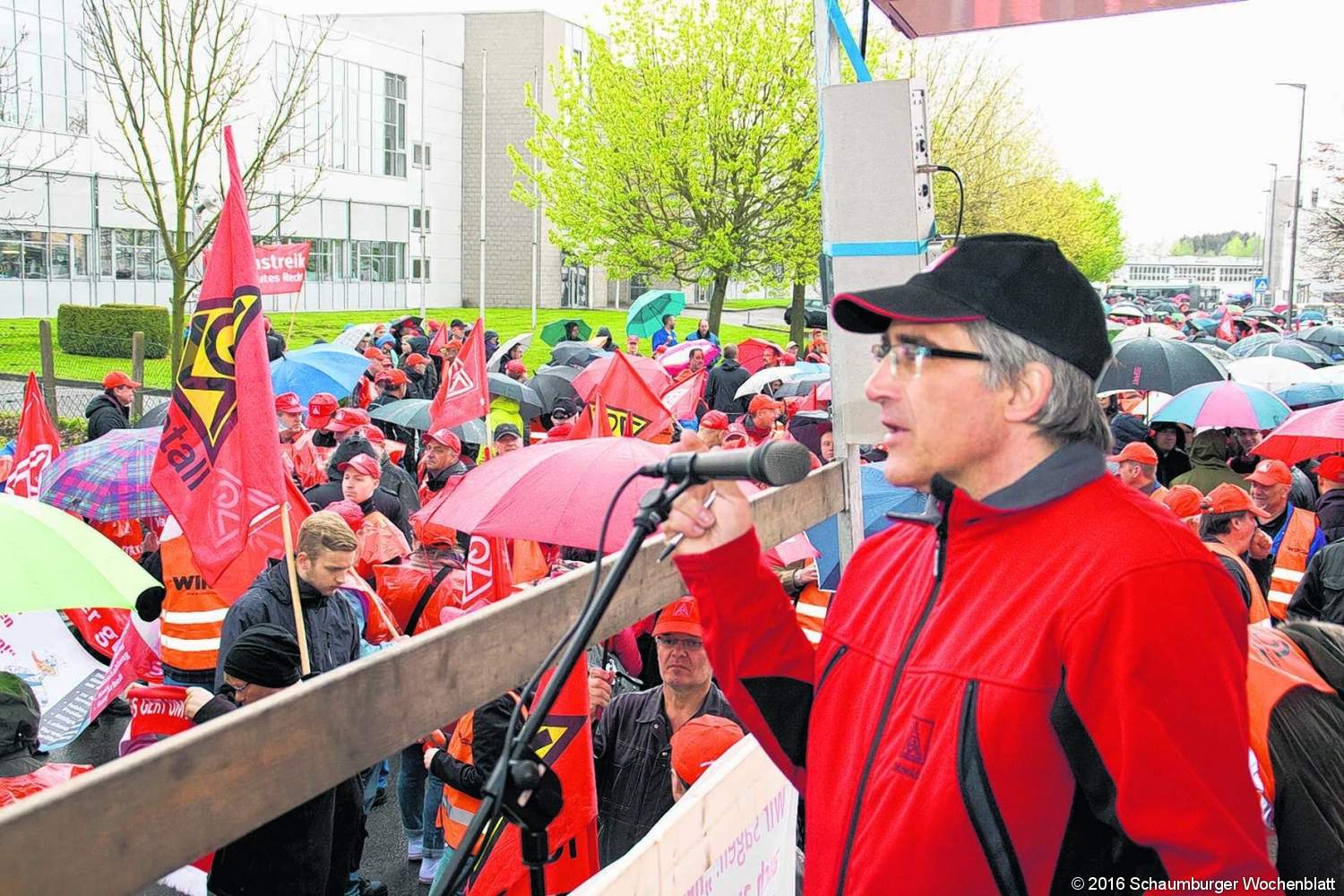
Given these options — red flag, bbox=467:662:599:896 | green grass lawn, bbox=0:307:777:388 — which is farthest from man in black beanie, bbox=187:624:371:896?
green grass lawn, bbox=0:307:777:388

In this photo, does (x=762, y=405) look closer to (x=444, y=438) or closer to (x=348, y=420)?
(x=444, y=438)

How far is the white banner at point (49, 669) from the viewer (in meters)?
5.63

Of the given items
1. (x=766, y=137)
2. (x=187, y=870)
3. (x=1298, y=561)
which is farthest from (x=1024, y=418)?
(x=766, y=137)

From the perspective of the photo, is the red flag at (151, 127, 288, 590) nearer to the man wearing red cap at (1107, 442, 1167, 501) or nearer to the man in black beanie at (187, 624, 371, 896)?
the man in black beanie at (187, 624, 371, 896)

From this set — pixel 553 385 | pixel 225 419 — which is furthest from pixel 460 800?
pixel 553 385

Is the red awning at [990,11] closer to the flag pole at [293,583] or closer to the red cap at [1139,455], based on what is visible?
the flag pole at [293,583]

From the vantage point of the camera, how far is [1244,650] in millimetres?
1724

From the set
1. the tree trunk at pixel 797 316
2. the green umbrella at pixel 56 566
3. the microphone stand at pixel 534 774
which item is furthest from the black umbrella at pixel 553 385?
the tree trunk at pixel 797 316

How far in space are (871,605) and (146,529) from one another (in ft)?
24.3

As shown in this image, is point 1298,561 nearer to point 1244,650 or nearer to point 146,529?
point 1244,650

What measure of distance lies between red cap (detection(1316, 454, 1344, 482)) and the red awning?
5231 mm

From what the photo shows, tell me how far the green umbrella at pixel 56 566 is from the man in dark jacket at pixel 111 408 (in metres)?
8.40

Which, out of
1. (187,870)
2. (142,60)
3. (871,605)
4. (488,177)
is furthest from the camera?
(488,177)

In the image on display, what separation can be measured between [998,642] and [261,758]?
3.23ft
